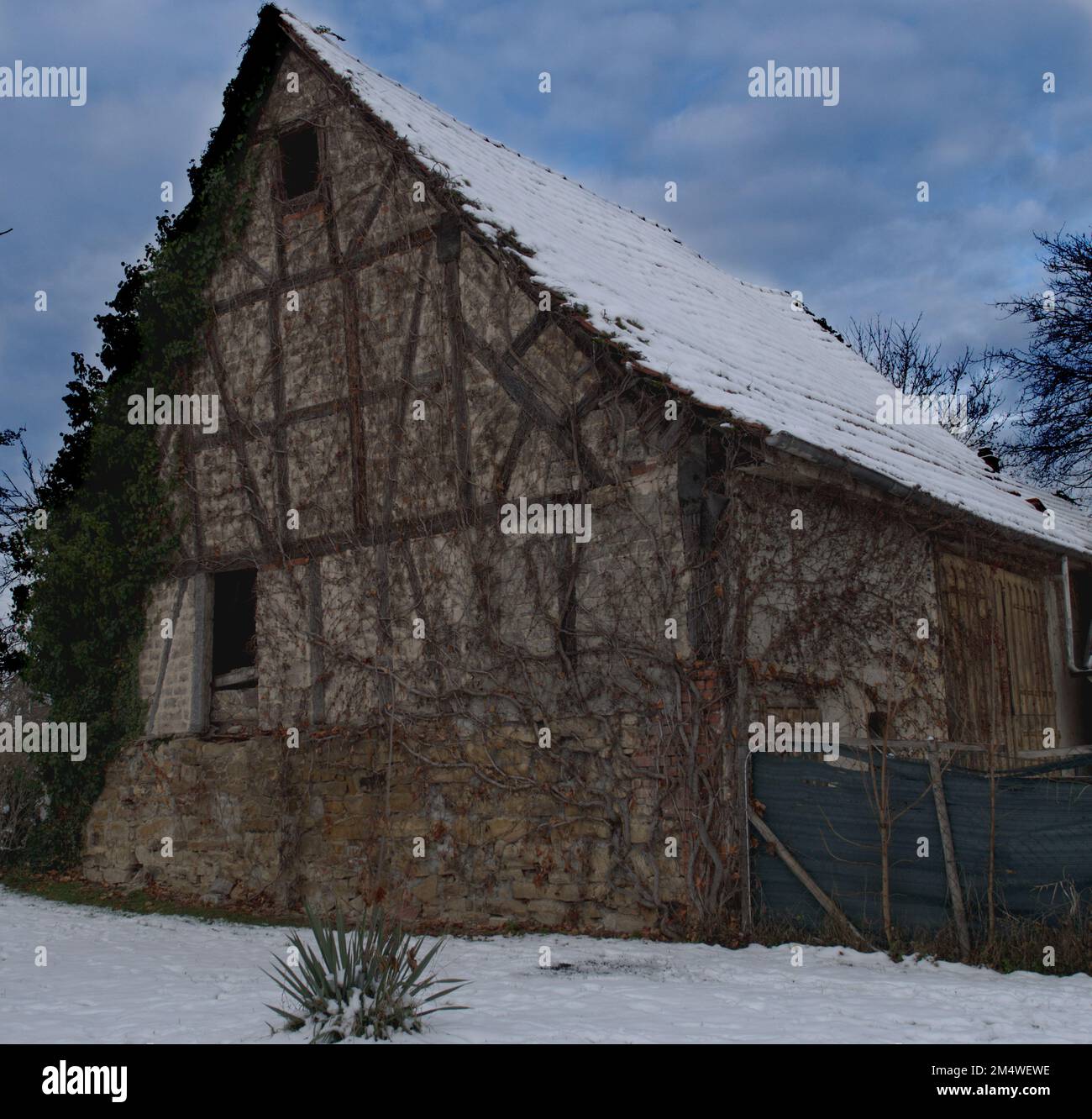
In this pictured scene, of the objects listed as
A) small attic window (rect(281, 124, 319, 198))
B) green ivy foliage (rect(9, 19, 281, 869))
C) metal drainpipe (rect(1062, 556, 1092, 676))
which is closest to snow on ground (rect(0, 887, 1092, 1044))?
green ivy foliage (rect(9, 19, 281, 869))

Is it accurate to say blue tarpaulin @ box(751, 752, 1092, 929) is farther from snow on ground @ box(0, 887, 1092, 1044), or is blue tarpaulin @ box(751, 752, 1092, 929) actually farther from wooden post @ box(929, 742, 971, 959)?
snow on ground @ box(0, 887, 1092, 1044)

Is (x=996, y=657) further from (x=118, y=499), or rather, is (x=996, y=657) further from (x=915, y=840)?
(x=118, y=499)

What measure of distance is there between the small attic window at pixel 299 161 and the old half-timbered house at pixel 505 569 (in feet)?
0.12

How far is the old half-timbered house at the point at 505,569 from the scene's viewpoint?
8.38 metres

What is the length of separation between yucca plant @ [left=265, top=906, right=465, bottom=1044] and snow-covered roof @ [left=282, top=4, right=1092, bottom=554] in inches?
161

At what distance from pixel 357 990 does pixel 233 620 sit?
7429 mm

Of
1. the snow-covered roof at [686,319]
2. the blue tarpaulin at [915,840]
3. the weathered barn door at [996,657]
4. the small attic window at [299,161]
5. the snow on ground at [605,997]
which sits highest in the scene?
the small attic window at [299,161]

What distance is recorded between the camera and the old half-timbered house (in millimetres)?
8375

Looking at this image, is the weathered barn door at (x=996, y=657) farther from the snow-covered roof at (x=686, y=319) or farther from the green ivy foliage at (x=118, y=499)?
the green ivy foliage at (x=118, y=499)

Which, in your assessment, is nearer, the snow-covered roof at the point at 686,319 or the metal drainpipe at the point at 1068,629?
the snow-covered roof at the point at 686,319

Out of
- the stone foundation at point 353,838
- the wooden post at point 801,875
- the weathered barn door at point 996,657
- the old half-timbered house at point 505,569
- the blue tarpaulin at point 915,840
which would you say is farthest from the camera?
the weathered barn door at point 996,657

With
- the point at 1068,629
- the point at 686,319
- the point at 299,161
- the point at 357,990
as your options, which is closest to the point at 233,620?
the point at 299,161

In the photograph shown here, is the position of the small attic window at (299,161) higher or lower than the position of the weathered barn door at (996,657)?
higher

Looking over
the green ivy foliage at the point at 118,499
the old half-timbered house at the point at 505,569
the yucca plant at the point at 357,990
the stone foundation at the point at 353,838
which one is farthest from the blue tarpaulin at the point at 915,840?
the green ivy foliage at the point at 118,499
